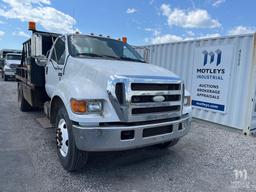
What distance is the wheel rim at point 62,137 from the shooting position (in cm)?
295

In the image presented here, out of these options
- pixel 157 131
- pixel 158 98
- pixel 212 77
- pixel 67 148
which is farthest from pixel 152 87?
pixel 212 77

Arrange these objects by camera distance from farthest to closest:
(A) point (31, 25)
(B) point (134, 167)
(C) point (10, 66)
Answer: (C) point (10, 66) → (A) point (31, 25) → (B) point (134, 167)

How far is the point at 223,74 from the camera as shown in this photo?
5.82 meters

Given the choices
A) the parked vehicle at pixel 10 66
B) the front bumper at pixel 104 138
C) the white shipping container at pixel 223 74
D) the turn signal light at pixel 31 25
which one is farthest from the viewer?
the parked vehicle at pixel 10 66

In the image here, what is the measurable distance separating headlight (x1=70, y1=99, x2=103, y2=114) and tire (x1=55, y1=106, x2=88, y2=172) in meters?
0.30

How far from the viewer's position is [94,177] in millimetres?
2881

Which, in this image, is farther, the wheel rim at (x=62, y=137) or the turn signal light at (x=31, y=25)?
the turn signal light at (x=31, y=25)

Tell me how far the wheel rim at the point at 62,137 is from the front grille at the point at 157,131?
1.16 metres

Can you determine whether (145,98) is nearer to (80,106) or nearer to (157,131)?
(157,131)

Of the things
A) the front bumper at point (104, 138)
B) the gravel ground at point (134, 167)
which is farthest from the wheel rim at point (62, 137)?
the front bumper at point (104, 138)

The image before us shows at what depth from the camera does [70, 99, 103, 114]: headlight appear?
2.45m

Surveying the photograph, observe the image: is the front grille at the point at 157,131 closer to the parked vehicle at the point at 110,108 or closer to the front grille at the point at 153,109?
the parked vehicle at the point at 110,108

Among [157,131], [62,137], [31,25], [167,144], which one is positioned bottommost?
[167,144]

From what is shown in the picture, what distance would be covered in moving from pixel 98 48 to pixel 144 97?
1.58 m
